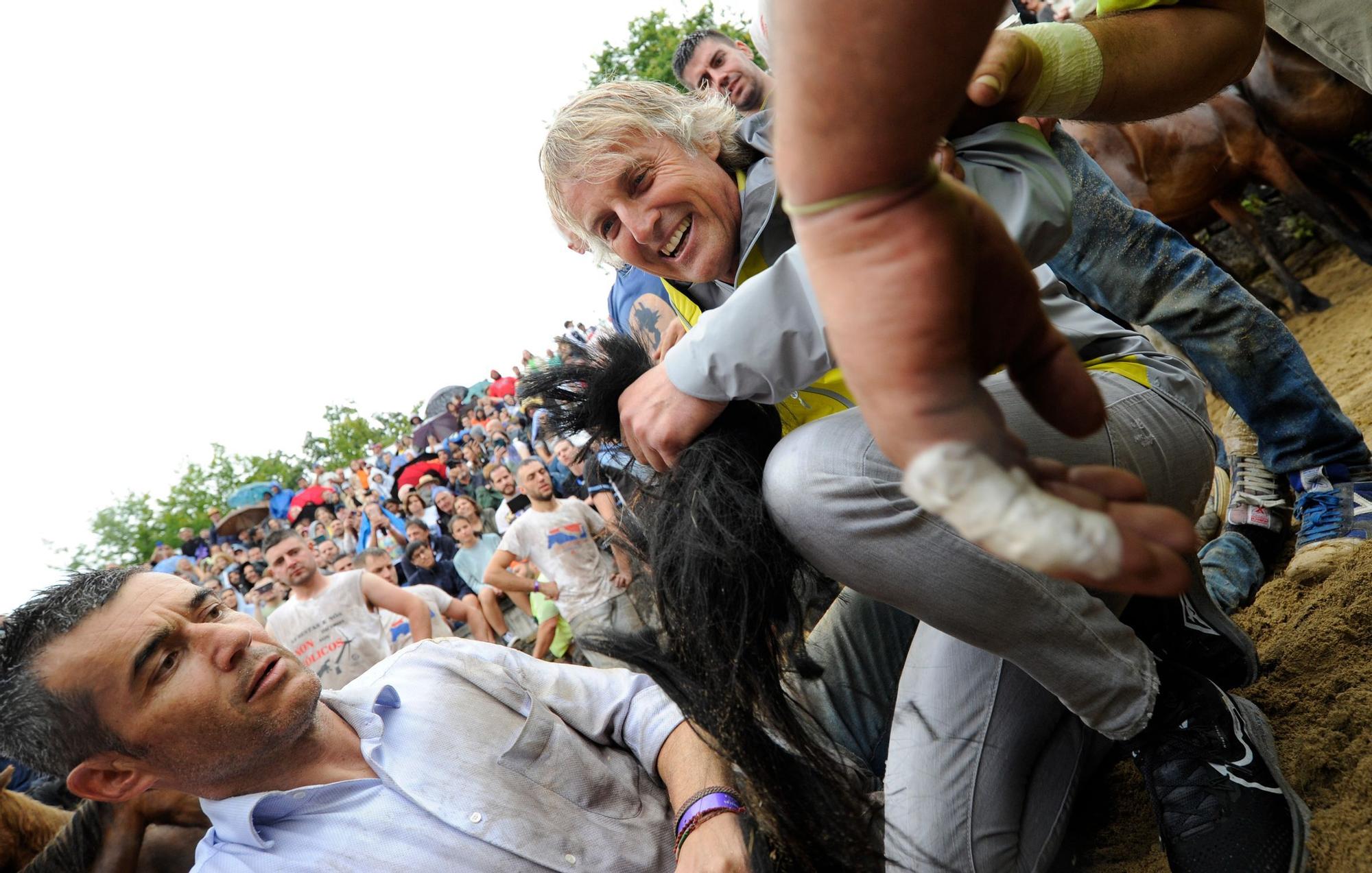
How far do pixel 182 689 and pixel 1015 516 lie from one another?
76.0 inches

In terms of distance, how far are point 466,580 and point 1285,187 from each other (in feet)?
24.3

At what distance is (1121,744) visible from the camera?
1.80 m

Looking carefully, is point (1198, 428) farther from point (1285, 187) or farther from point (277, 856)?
point (1285, 187)

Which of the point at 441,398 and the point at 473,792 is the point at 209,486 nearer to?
the point at 441,398

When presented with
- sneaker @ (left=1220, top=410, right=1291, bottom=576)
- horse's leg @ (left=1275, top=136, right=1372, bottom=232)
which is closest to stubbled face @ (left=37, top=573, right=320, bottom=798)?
sneaker @ (left=1220, top=410, right=1291, bottom=576)

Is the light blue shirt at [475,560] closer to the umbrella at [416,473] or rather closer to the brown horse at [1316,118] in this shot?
the umbrella at [416,473]

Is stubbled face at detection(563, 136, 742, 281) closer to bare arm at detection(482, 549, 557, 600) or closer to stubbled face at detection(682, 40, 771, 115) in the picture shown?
stubbled face at detection(682, 40, 771, 115)

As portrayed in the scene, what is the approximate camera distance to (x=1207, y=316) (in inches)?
110

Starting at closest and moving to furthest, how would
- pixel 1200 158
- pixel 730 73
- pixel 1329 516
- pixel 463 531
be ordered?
pixel 1329 516, pixel 730 73, pixel 1200 158, pixel 463 531

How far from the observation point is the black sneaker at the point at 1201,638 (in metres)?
1.79

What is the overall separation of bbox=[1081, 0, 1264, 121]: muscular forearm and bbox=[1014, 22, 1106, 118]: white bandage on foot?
0.06ft

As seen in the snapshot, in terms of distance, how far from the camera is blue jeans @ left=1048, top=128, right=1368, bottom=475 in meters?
2.60

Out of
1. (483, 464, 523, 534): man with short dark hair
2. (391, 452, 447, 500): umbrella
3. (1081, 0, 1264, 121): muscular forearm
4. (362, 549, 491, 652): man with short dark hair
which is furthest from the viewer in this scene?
(391, 452, 447, 500): umbrella

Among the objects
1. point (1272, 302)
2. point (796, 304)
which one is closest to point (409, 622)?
point (796, 304)
